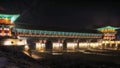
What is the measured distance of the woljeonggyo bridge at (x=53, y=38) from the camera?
6153cm

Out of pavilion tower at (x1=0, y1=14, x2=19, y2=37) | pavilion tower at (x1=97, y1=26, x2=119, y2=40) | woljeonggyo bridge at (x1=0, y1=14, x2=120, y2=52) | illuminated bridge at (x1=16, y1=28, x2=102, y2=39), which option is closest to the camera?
pavilion tower at (x1=0, y1=14, x2=19, y2=37)

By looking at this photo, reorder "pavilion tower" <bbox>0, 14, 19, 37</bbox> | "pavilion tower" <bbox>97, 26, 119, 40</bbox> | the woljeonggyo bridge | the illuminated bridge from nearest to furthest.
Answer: "pavilion tower" <bbox>0, 14, 19, 37</bbox>
the woljeonggyo bridge
the illuminated bridge
"pavilion tower" <bbox>97, 26, 119, 40</bbox>

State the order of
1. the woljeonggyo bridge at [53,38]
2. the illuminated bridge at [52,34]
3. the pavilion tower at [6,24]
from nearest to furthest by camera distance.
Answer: the pavilion tower at [6,24] < the woljeonggyo bridge at [53,38] < the illuminated bridge at [52,34]

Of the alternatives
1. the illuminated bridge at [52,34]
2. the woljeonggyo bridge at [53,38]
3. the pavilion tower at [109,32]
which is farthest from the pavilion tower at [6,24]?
the pavilion tower at [109,32]

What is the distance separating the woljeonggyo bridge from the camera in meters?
61.5

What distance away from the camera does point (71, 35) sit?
10062cm

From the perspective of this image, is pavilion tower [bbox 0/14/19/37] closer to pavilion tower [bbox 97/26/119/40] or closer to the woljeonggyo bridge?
the woljeonggyo bridge

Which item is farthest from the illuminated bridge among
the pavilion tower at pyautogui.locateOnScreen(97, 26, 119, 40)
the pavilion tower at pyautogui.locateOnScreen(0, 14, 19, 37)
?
the pavilion tower at pyautogui.locateOnScreen(0, 14, 19, 37)

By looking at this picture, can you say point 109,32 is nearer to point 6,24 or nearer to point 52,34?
point 52,34

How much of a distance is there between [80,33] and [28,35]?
100 feet

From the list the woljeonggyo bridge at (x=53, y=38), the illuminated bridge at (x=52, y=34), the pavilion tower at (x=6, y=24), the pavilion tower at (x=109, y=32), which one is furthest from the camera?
the pavilion tower at (x=109, y=32)

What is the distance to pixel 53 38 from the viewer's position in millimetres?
92188

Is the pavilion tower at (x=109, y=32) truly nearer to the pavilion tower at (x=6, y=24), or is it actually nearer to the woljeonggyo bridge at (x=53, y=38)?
the woljeonggyo bridge at (x=53, y=38)

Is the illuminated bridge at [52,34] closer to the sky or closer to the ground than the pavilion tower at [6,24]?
closer to the ground
